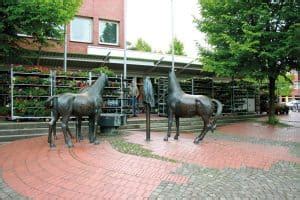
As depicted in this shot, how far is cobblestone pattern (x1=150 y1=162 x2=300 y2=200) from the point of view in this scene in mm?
5586

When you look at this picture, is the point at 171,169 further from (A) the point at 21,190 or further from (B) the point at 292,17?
(B) the point at 292,17

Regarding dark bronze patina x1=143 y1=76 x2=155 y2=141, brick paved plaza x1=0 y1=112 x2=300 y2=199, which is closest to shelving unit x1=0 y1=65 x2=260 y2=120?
dark bronze patina x1=143 y1=76 x2=155 y2=141

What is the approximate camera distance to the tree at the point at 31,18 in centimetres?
1385

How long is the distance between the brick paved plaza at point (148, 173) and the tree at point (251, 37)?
298 inches

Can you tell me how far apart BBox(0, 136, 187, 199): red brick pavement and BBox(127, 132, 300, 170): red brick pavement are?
0.99 meters

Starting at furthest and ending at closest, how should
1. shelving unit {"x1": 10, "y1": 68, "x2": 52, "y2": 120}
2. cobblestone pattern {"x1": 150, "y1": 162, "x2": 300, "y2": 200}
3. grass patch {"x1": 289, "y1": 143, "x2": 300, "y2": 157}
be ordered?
shelving unit {"x1": 10, "y1": 68, "x2": 52, "y2": 120} < grass patch {"x1": 289, "y1": 143, "x2": 300, "y2": 157} < cobblestone pattern {"x1": 150, "y1": 162, "x2": 300, "y2": 200}

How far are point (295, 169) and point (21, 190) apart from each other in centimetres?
576

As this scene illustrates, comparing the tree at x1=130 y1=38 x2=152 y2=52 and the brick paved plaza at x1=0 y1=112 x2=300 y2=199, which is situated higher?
the tree at x1=130 y1=38 x2=152 y2=52

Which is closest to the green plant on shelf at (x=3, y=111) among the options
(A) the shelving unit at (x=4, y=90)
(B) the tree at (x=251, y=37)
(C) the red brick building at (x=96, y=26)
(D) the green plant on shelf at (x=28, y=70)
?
(A) the shelving unit at (x=4, y=90)

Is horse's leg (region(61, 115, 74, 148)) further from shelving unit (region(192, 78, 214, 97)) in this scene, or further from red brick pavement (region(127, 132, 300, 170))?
shelving unit (region(192, 78, 214, 97))

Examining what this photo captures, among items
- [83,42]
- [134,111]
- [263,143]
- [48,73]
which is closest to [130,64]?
[83,42]

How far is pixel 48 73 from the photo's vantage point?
13.8 meters

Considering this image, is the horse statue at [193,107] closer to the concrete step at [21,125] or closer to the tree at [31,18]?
the concrete step at [21,125]

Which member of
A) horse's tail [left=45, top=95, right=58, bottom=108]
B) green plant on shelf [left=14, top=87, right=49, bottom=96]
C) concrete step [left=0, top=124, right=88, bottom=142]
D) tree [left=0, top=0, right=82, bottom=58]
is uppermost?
tree [left=0, top=0, right=82, bottom=58]
